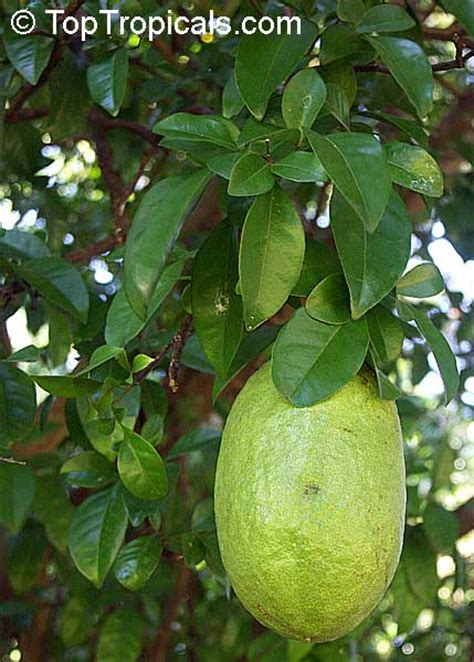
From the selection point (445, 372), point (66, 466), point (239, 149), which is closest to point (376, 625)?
point (66, 466)

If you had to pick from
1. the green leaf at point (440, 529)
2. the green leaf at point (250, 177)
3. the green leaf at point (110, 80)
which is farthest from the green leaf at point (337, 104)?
the green leaf at point (440, 529)

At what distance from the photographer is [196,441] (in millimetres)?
1145

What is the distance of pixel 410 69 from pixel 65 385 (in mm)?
396

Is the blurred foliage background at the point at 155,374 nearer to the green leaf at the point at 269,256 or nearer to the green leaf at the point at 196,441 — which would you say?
the green leaf at the point at 196,441

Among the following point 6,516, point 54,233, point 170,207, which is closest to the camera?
point 170,207

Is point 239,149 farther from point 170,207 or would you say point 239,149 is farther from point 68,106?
point 68,106

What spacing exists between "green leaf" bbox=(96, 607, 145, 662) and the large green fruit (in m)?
0.69

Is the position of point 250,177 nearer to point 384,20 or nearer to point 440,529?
point 384,20

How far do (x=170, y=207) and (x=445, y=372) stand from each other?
25 cm

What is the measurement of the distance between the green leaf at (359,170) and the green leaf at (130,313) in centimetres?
20

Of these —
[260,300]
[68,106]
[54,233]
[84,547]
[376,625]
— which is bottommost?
[376,625]

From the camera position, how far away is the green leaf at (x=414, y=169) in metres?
0.74

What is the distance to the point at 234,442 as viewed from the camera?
751 mm

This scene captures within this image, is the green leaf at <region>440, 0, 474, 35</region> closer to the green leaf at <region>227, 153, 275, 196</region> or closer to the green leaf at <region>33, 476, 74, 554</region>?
the green leaf at <region>227, 153, 275, 196</region>
